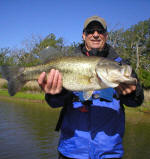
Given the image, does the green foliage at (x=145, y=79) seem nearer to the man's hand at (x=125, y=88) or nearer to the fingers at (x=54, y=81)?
the man's hand at (x=125, y=88)

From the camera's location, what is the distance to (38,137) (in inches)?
411

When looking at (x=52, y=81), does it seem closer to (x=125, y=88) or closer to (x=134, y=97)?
(x=125, y=88)

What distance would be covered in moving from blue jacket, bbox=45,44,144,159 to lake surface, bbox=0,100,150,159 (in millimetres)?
5983

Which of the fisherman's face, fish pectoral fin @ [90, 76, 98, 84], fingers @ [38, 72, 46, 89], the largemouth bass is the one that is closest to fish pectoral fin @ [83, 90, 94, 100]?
the largemouth bass

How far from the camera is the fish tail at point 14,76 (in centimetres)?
306

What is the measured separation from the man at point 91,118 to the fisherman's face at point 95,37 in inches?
28.5

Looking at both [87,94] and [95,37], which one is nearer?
[87,94]

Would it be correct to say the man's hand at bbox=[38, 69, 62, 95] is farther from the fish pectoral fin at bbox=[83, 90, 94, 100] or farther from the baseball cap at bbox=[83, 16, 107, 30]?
the baseball cap at bbox=[83, 16, 107, 30]

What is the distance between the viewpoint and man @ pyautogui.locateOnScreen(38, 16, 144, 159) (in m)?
2.65

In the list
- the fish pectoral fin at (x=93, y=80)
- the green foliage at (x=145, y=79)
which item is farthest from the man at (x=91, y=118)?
the green foliage at (x=145, y=79)

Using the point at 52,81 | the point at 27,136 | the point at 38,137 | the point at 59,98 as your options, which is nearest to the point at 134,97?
the point at 59,98

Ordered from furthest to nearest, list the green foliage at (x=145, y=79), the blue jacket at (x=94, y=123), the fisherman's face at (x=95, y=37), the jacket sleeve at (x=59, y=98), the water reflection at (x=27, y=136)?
the green foliage at (x=145, y=79)
the water reflection at (x=27, y=136)
the fisherman's face at (x=95, y=37)
the jacket sleeve at (x=59, y=98)
the blue jacket at (x=94, y=123)

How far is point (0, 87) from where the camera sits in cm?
3284

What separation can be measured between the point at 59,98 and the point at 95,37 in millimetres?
1333
